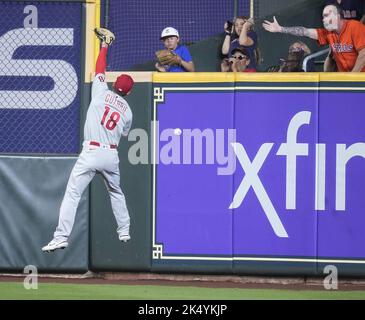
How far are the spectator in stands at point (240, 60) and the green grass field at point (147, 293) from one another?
2.73 metres

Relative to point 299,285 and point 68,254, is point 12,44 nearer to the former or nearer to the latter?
point 68,254

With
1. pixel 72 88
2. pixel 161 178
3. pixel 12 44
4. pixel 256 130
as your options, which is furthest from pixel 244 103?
pixel 12 44

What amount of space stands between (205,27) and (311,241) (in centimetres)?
309

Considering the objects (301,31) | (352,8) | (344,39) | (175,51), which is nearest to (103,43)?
(175,51)

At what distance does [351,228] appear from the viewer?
10.5 m

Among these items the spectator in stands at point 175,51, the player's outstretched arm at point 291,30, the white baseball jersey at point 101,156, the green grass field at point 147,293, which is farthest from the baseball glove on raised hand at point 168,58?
the green grass field at point 147,293

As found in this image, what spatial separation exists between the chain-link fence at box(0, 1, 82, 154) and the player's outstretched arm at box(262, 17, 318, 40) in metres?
2.22

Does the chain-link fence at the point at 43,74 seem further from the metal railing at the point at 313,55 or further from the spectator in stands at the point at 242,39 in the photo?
the metal railing at the point at 313,55

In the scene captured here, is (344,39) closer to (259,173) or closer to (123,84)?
(259,173)

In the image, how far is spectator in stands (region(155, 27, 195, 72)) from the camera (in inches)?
441

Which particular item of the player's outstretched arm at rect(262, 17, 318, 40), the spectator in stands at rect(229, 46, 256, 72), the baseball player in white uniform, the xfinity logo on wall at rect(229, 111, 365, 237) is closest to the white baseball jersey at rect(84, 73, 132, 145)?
the baseball player in white uniform

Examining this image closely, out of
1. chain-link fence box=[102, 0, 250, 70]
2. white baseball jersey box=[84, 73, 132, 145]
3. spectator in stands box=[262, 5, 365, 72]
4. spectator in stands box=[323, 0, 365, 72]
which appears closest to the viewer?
white baseball jersey box=[84, 73, 132, 145]

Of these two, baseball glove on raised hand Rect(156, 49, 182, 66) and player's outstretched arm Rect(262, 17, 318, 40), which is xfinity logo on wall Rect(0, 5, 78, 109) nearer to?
baseball glove on raised hand Rect(156, 49, 182, 66)

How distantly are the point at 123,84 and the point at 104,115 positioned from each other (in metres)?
0.41
